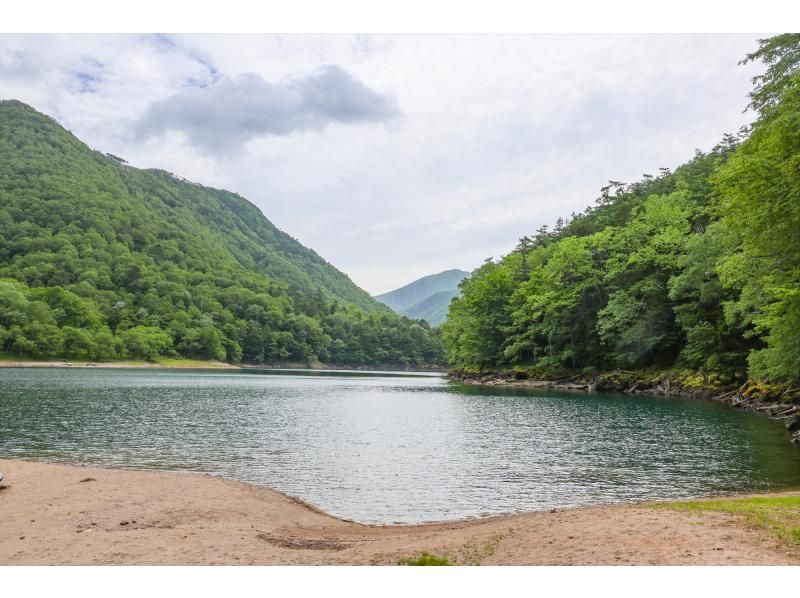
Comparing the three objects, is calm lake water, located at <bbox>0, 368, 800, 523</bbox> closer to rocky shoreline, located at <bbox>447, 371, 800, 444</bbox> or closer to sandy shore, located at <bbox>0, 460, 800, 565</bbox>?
rocky shoreline, located at <bbox>447, 371, 800, 444</bbox>

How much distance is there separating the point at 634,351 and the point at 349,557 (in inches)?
2884

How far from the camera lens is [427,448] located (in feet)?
107

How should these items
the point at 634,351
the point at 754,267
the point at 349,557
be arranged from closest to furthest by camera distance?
the point at 349,557 → the point at 754,267 → the point at 634,351

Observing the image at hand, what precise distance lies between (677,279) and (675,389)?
13303 millimetres

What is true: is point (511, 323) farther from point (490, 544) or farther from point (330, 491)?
point (490, 544)

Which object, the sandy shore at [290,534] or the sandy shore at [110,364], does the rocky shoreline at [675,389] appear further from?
the sandy shore at [110,364]

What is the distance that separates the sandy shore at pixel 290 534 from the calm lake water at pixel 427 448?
3.05m

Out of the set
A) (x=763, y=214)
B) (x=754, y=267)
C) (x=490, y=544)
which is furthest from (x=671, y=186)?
(x=490, y=544)

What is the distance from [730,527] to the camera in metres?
12.7

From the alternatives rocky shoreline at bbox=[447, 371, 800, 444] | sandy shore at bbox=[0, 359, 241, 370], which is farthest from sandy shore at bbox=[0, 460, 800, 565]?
sandy shore at bbox=[0, 359, 241, 370]

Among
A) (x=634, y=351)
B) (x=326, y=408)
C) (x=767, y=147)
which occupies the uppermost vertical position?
(x=767, y=147)

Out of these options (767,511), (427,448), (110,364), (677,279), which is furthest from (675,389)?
(110,364)

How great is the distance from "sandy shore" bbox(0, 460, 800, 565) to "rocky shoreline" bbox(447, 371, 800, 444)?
83.1ft

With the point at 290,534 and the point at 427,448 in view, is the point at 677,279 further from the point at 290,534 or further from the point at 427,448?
the point at 290,534
